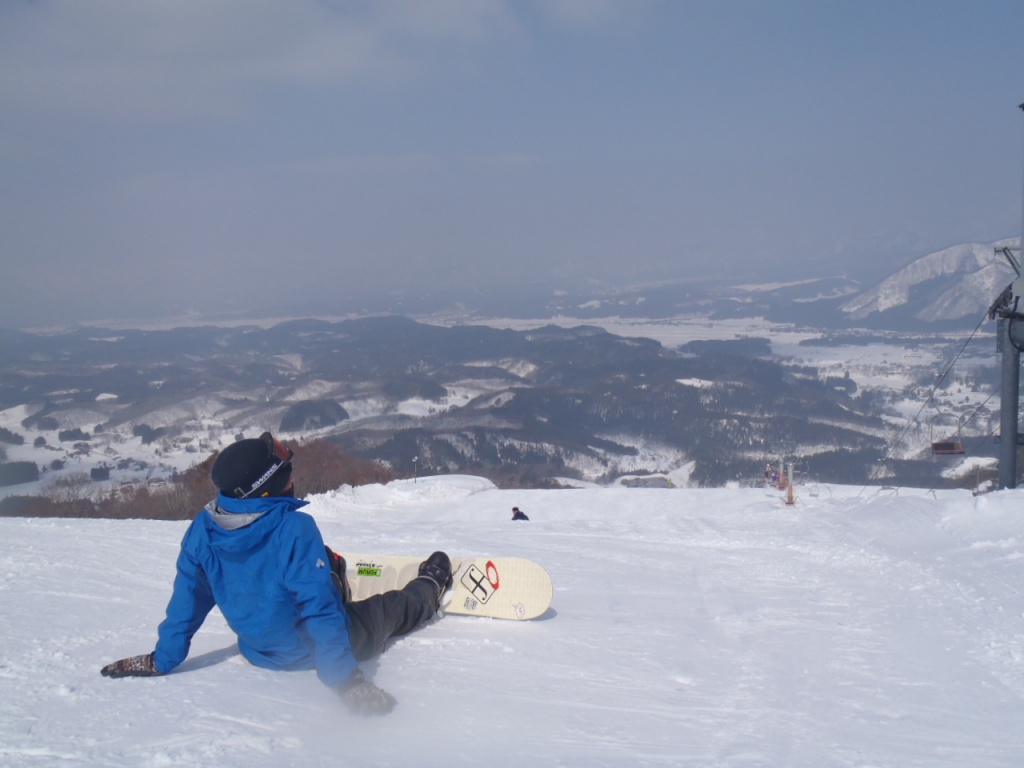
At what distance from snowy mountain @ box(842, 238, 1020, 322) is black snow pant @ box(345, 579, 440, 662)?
58829mm

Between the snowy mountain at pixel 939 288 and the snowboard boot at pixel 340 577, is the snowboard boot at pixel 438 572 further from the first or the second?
the snowy mountain at pixel 939 288

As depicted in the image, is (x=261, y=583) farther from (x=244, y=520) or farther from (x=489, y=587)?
(x=489, y=587)

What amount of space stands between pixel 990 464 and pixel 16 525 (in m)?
26.2

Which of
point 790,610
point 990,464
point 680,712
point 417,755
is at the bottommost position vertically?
point 990,464

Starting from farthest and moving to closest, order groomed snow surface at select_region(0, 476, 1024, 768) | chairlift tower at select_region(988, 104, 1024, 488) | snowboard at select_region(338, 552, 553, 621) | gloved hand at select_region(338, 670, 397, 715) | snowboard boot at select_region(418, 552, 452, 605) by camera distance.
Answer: chairlift tower at select_region(988, 104, 1024, 488) → snowboard at select_region(338, 552, 553, 621) → snowboard boot at select_region(418, 552, 452, 605) → gloved hand at select_region(338, 670, 397, 715) → groomed snow surface at select_region(0, 476, 1024, 768)

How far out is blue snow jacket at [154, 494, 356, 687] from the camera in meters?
3.48

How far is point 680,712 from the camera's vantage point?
3.64 meters

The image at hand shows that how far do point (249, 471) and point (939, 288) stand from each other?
255 feet

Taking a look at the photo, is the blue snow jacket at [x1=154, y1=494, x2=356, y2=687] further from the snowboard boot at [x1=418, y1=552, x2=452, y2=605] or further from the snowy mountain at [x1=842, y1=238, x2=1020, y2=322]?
the snowy mountain at [x1=842, y1=238, x2=1020, y2=322]

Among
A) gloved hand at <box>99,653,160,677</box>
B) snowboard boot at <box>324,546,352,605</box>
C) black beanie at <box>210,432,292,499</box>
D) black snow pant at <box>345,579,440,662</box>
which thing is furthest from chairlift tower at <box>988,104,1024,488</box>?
gloved hand at <box>99,653,160,677</box>

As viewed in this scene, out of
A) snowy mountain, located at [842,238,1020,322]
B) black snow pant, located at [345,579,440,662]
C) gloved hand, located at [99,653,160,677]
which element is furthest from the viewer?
snowy mountain, located at [842,238,1020,322]

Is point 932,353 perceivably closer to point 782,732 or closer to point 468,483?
point 468,483

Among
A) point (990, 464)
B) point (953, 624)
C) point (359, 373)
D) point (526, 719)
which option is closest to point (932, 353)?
point (990, 464)

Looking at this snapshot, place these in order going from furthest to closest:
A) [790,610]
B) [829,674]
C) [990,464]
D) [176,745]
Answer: [990,464], [790,610], [829,674], [176,745]
